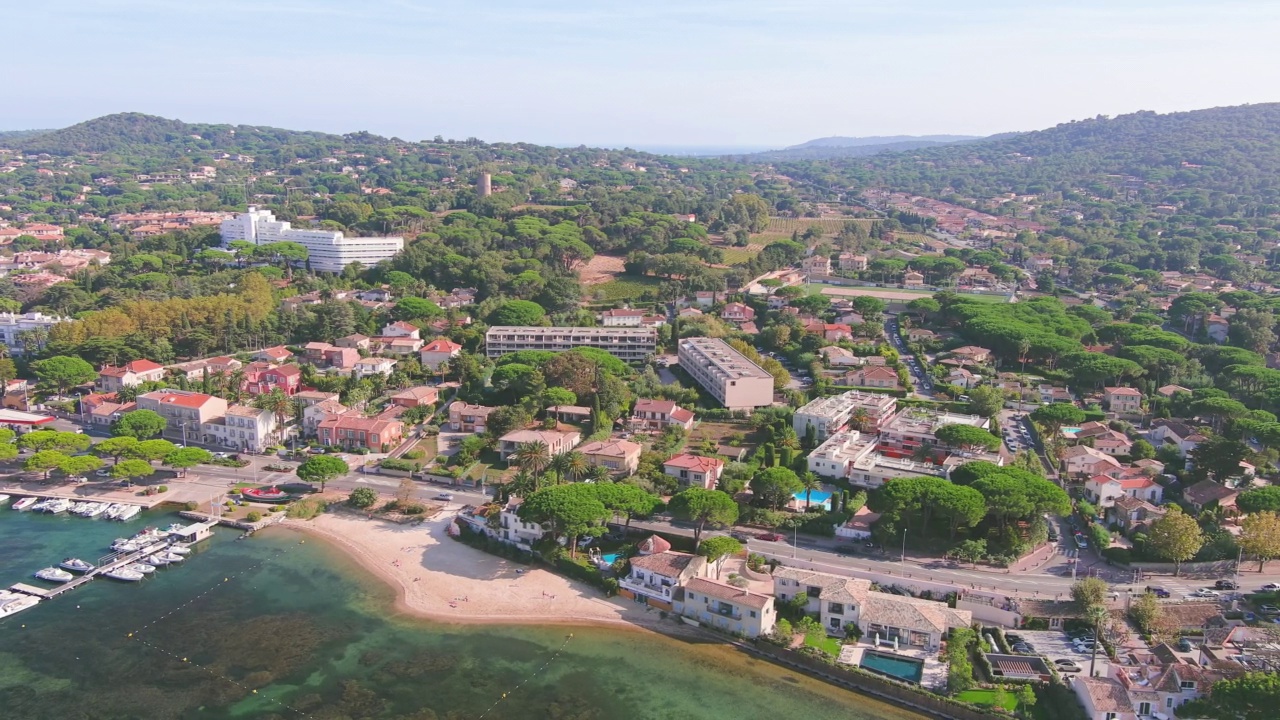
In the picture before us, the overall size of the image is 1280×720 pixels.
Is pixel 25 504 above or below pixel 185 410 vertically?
below

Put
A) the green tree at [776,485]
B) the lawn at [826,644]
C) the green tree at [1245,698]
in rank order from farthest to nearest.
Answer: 1. the green tree at [776,485]
2. the lawn at [826,644]
3. the green tree at [1245,698]

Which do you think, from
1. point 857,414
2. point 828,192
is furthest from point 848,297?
point 828,192

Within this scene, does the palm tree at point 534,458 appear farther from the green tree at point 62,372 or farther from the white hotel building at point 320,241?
the white hotel building at point 320,241

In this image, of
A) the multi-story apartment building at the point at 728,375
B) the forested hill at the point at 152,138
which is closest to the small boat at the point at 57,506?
the multi-story apartment building at the point at 728,375

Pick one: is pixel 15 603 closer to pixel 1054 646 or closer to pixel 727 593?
pixel 727 593

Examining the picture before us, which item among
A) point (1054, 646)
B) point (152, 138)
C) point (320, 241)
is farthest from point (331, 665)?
point (152, 138)

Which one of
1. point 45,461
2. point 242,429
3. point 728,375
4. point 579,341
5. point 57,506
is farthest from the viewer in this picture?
point 579,341
